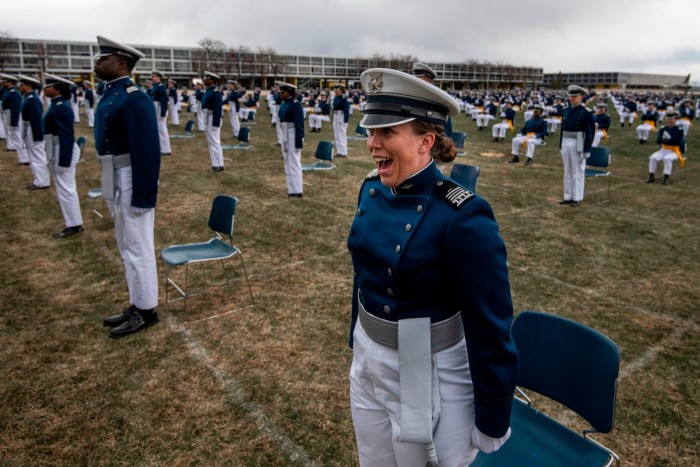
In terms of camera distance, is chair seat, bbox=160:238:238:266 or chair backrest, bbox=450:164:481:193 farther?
chair backrest, bbox=450:164:481:193

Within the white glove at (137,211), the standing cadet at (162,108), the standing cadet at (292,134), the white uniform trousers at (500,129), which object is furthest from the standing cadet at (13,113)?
the white uniform trousers at (500,129)

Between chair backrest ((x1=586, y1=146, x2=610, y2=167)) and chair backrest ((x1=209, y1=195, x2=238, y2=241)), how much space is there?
8079 millimetres

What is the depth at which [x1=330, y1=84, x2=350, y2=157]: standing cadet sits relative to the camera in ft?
52.2

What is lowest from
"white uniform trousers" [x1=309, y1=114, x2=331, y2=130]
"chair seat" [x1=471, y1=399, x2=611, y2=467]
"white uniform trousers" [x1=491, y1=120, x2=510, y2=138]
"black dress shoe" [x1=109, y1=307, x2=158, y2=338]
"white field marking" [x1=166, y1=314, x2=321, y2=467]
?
"white field marking" [x1=166, y1=314, x2=321, y2=467]

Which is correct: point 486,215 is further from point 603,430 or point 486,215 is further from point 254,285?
point 254,285

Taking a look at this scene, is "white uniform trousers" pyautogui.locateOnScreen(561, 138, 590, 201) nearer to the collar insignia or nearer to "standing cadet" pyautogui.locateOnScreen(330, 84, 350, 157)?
"standing cadet" pyautogui.locateOnScreen(330, 84, 350, 157)

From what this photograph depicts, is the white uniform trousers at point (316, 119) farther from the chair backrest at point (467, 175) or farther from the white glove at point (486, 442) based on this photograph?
the white glove at point (486, 442)

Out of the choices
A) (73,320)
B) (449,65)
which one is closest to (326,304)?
(73,320)

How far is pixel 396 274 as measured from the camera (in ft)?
5.34

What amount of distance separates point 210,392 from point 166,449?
0.62 meters

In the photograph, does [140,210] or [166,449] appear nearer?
[166,449]

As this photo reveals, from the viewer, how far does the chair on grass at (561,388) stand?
2.10 meters

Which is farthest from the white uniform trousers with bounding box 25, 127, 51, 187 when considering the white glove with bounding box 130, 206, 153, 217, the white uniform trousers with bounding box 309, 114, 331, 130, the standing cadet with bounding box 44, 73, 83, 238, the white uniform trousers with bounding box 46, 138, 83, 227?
the white uniform trousers with bounding box 309, 114, 331, 130

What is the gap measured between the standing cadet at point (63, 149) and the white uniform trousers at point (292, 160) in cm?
→ 388
